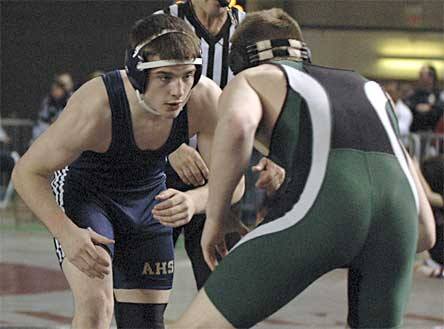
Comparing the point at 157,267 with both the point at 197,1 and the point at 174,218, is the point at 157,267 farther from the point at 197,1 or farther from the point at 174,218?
the point at 197,1

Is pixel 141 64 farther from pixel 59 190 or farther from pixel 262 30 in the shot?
pixel 59 190

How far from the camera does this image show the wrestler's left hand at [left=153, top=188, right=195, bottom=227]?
5.58 metres

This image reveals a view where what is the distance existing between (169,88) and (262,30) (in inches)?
27.9

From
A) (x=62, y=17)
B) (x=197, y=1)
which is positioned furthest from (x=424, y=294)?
(x=62, y=17)

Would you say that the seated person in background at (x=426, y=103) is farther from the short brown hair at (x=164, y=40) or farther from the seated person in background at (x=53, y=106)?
the short brown hair at (x=164, y=40)

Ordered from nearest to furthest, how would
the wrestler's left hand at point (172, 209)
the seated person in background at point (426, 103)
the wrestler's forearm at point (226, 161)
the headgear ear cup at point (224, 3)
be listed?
the wrestler's forearm at point (226, 161) < the wrestler's left hand at point (172, 209) < the headgear ear cup at point (224, 3) < the seated person in background at point (426, 103)

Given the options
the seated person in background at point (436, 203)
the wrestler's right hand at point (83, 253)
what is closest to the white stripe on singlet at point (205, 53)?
the wrestler's right hand at point (83, 253)

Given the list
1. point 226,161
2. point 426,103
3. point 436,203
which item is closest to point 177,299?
point 436,203

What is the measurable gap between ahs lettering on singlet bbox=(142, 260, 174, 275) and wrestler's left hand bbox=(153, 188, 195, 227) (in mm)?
525

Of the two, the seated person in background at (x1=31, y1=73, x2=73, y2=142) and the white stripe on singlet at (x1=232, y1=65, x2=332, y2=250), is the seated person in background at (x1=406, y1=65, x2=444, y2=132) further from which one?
the white stripe on singlet at (x1=232, y1=65, x2=332, y2=250)

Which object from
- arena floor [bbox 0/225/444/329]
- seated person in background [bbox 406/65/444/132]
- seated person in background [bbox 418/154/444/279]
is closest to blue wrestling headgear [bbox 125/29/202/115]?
arena floor [bbox 0/225/444/329]

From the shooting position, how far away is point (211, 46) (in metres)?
6.68

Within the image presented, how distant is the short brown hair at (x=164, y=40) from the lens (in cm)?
538

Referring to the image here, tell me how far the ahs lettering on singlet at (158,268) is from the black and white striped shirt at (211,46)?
3.44 feet
